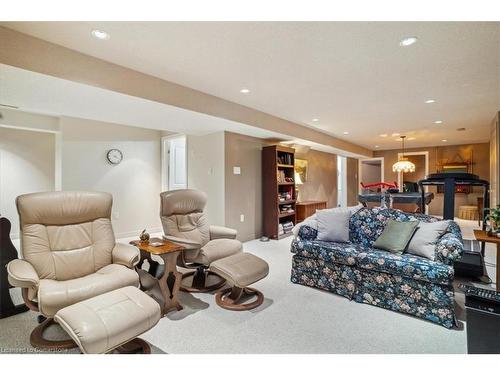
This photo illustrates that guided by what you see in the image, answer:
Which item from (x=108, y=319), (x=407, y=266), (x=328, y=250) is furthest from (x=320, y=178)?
(x=108, y=319)

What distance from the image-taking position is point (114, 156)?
509 cm

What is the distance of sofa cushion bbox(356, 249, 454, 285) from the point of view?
2.12 m

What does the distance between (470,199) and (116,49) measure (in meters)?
9.89

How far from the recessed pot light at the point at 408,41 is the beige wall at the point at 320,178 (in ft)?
13.9

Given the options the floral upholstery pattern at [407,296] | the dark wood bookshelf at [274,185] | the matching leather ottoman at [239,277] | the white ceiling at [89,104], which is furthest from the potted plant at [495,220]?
the dark wood bookshelf at [274,185]

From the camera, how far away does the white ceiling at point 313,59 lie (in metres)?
2.00

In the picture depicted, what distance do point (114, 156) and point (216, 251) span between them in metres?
3.47

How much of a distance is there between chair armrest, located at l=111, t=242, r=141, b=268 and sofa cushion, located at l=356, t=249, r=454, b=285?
6.79 feet

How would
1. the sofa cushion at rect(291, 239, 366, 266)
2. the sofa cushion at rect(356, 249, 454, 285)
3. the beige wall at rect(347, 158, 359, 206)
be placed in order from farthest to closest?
1. the beige wall at rect(347, 158, 359, 206)
2. the sofa cushion at rect(291, 239, 366, 266)
3. the sofa cushion at rect(356, 249, 454, 285)

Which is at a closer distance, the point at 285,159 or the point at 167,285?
the point at 167,285

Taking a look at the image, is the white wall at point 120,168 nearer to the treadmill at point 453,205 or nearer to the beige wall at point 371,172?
the treadmill at point 453,205

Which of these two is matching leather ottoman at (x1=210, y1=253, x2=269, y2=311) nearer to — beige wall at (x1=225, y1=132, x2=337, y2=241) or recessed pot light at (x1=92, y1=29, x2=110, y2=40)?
beige wall at (x1=225, y1=132, x2=337, y2=241)

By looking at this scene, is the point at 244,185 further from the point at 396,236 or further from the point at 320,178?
the point at 320,178

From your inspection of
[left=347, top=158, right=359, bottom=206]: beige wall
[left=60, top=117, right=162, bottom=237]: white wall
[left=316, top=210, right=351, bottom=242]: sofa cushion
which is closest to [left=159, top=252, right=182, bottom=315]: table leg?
[left=316, top=210, right=351, bottom=242]: sofa cushion
